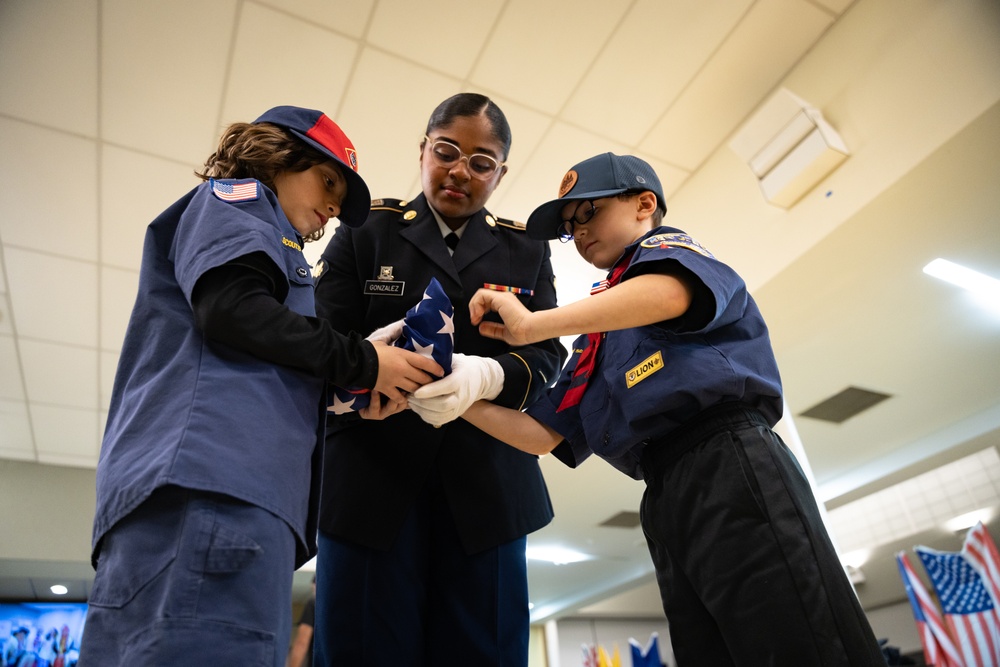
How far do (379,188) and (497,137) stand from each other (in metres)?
2.04

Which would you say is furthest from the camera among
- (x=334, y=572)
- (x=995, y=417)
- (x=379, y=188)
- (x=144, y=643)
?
(x=995, y=417)

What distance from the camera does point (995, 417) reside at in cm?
537

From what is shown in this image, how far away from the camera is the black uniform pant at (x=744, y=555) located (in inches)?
36.5

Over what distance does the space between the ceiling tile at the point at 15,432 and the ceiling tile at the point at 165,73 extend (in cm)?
331

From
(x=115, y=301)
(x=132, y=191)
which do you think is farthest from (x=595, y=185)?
(x=115, y=301)

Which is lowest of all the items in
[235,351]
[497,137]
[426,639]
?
[426,639]

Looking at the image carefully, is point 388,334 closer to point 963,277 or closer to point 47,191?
point 47,191

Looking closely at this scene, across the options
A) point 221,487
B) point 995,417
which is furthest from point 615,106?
point 995,417

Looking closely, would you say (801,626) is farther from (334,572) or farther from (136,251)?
(136,251)

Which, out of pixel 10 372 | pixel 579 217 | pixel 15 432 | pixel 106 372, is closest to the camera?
pixel 579 217

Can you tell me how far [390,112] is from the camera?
303 centimetres

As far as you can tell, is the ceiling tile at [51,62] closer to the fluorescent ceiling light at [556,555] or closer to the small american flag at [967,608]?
the fluorescent ceiling light at [556,555]

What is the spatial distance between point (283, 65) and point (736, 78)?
2.10 m

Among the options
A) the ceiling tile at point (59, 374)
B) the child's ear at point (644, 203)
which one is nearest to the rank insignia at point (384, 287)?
the child's ear at point (644, 203)
